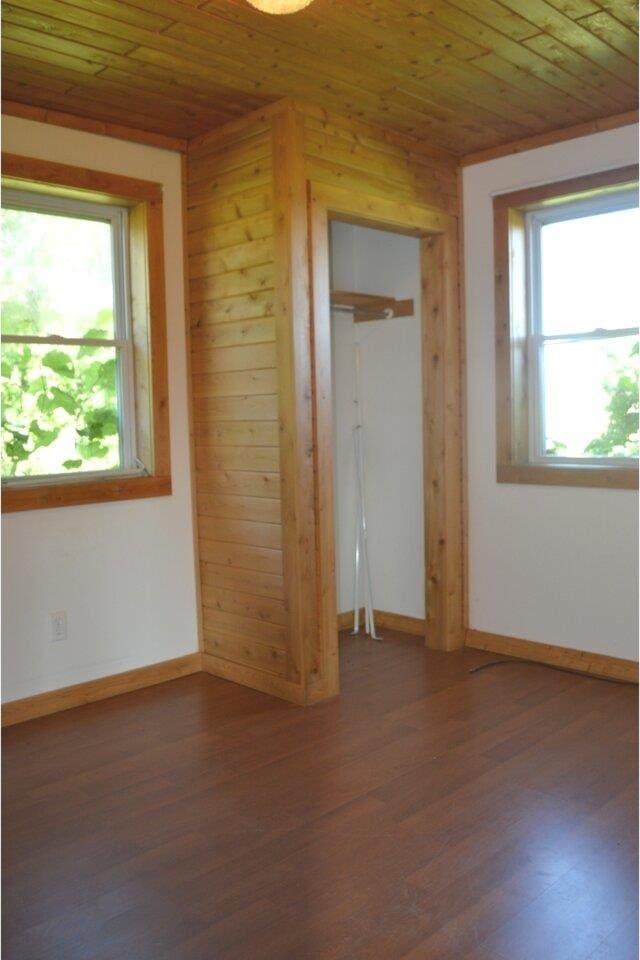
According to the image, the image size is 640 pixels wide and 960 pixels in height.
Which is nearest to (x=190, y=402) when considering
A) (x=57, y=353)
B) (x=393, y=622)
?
(x=57, y=353)

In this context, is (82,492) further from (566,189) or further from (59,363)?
(566,189)

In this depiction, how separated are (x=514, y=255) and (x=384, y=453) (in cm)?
135

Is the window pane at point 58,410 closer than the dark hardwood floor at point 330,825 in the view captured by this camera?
No

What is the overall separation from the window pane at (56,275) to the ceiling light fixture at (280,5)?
166 centimetres

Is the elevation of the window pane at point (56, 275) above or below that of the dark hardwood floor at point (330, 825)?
above

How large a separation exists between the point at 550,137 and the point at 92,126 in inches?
84.9

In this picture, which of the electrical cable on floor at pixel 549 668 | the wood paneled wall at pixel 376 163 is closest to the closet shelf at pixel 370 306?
the wood paneled wall at pixel 376 163

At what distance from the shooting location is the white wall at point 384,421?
4836mm

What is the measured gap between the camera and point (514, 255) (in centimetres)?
434

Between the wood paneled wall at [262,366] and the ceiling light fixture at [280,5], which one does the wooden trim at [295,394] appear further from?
the ceiling light fixture at [280,5]

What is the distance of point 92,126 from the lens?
378 centimetres

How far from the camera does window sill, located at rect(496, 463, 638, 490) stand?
155 inches

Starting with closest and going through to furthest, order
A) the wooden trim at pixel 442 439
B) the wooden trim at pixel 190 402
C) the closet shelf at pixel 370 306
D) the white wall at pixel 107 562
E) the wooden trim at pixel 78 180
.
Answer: the wooden trim at pixel 78 180 → the white wall at pixel 107 562 → the wooden trim at pixel 190 402 → the wooden trim at pixel 442 439 → the closet shelf at pixel 370 306

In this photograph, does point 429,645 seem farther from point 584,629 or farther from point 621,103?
point 621,103
